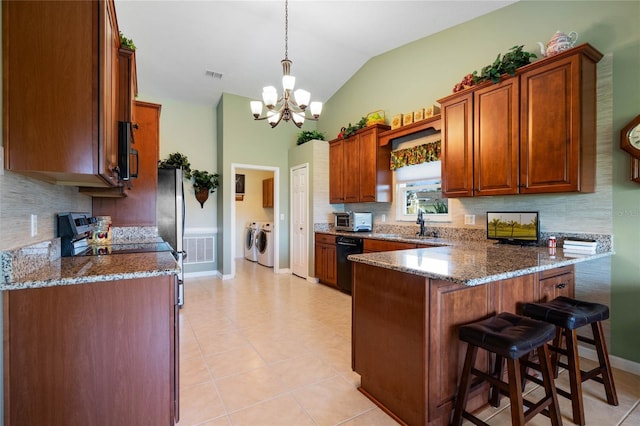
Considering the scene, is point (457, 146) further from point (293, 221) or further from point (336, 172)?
point (293, 221)

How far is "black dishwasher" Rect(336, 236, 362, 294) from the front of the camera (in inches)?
175

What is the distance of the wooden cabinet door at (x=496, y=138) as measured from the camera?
9.01ft

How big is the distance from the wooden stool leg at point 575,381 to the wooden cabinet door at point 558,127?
48.8 inches

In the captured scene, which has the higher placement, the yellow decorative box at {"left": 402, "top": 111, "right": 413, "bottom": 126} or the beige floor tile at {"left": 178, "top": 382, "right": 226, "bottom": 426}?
the yellow decorative box at {"left": 402, "top": 111, "right": 413, "bottom": 126}

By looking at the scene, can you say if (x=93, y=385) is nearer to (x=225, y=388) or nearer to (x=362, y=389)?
(x=225, y=388)

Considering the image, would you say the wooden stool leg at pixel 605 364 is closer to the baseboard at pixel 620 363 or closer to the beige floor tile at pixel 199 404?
the baseboard at pixel 620 363

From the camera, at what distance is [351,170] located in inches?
193

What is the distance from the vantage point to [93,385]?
138 centimetres

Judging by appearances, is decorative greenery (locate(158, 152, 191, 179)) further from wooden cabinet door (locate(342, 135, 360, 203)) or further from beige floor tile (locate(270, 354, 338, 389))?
beige floor tile (locate(270, 354, 338, 389))

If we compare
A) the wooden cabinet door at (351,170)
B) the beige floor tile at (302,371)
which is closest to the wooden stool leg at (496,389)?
the beige floor tile at (302,371)

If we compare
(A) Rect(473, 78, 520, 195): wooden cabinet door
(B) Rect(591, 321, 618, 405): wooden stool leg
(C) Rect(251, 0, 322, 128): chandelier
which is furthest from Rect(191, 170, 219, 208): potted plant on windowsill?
(B) Rect(591, 321, 618, 405): wooden stool leg

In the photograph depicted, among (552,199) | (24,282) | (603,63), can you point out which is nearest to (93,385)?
(24,282)

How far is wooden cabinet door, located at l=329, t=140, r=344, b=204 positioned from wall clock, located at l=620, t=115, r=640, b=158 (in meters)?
3.44

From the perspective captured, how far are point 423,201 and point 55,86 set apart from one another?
12.7ft
